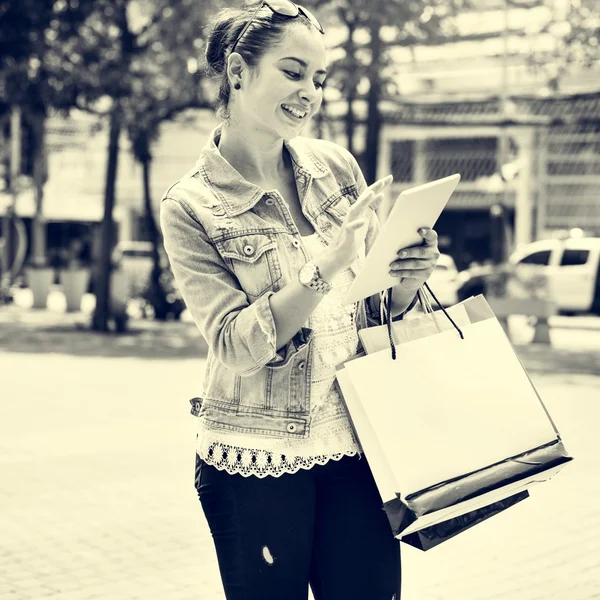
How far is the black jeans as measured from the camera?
7.50 feet

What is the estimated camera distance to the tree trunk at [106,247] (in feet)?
55.9

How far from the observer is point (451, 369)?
7.60 ft

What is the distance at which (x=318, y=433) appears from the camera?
2307 mm

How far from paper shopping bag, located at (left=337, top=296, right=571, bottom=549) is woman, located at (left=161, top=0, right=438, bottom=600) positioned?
4.1 inches

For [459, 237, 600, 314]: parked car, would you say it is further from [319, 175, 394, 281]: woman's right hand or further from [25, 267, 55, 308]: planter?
[319, 175, 394, 281]: woman's right hand

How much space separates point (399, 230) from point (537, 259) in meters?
21.1

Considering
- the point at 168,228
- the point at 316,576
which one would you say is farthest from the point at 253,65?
the point at 316,576

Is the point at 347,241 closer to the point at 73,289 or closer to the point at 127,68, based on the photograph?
the point at 127,68

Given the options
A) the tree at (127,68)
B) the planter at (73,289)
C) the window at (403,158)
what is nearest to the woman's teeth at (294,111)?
the tree at (127,68)

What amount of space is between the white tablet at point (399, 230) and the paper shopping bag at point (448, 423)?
11 cm

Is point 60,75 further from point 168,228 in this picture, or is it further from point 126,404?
point 168,228

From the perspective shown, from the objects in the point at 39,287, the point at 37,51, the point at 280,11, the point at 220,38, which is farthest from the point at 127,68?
the point at 280,11

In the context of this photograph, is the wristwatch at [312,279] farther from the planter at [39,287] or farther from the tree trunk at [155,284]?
the planter at [39,287]

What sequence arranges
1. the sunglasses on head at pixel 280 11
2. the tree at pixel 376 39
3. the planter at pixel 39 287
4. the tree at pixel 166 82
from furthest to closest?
the planter at pixel 39 287, the tree at pixel 166 82, the tree at pixel 376 39, the sunglasses on head at pixel 280 11
